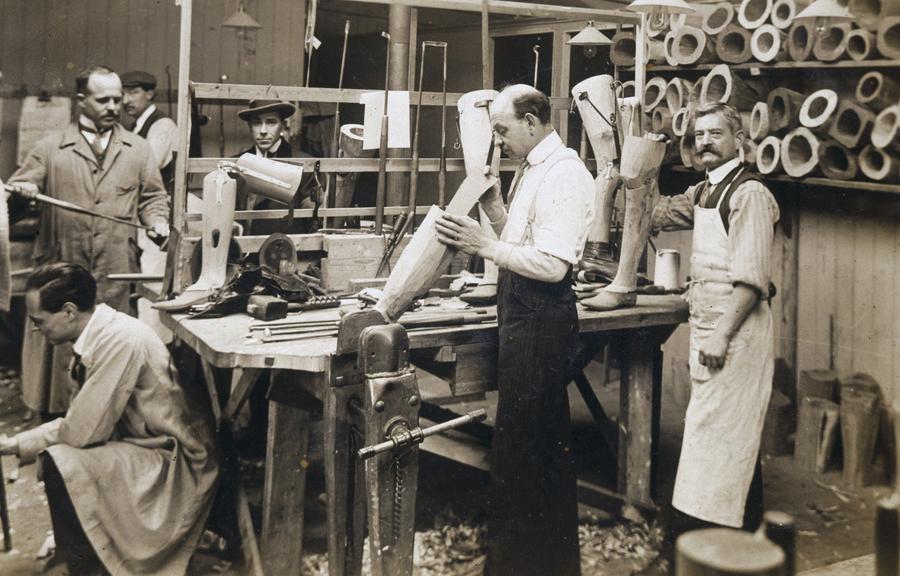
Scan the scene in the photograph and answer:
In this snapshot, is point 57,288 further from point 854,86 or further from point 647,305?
point 854,86

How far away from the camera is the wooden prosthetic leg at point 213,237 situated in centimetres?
361

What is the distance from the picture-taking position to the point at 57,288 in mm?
3107

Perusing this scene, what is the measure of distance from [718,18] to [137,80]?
334 centimetres

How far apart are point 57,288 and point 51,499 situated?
0.71 metres

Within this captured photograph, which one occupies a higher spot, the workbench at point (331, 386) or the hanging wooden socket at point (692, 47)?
the hanging wooden socket at point (692, 47)

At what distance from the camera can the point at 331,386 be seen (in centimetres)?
276

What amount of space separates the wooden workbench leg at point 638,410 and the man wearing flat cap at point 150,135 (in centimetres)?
272

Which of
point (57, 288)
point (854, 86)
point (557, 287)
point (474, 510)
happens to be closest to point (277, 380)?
point (57, 288)

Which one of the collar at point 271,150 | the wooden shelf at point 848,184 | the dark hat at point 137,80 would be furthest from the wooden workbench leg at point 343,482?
the dark hat at point 137,80

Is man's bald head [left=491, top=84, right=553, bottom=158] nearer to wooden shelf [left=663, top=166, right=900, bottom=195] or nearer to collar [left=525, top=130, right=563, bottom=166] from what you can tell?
collar [left=525, top=130, right=563, bottom=166]

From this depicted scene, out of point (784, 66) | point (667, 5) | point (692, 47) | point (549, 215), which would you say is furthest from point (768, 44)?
point (549, 215)

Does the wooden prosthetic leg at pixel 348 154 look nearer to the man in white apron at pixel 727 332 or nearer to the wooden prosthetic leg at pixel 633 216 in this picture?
the wooden prosthetic leg at pixel 633 216

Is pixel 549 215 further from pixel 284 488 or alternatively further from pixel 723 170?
pixel 284 488

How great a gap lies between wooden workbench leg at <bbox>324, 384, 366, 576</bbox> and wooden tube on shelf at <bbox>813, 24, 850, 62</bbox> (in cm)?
281
